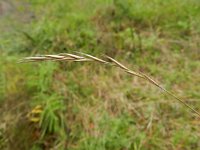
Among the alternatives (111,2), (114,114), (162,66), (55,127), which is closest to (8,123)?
(55,127)

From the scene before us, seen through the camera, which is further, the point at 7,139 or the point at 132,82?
the point at 132,82

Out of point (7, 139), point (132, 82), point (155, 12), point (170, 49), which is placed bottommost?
point (7, 139)

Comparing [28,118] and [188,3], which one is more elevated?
[188,3]

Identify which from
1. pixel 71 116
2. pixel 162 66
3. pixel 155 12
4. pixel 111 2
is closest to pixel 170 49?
pixel 162 66

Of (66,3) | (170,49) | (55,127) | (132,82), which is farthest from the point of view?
(66,3)

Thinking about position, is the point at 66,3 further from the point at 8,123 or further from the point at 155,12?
the point at 8,123

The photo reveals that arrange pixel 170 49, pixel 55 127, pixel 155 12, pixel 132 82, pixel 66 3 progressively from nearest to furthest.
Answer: pixel 55 127, pixel 132 82, pixel 170 49, pixel 155 12, pixel 66 3

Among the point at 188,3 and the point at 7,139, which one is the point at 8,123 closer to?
the point at 7,139
